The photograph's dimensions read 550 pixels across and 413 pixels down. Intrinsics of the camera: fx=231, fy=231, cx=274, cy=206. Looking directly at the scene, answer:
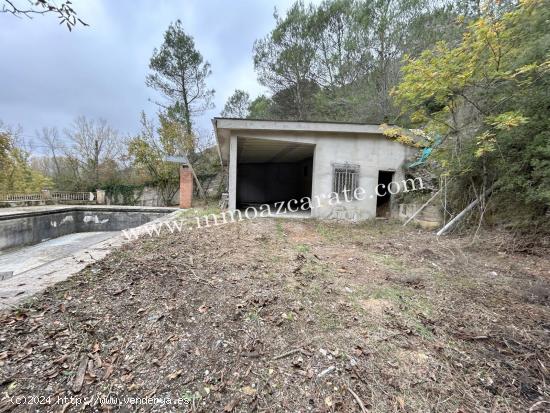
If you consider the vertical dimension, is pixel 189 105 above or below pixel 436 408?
above

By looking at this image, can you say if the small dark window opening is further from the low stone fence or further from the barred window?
the low stone fence

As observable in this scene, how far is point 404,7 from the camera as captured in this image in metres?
9.44

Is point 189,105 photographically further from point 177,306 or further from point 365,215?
point 177,306

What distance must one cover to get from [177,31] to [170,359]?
60.4 feet

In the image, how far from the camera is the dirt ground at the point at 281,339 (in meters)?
1.37

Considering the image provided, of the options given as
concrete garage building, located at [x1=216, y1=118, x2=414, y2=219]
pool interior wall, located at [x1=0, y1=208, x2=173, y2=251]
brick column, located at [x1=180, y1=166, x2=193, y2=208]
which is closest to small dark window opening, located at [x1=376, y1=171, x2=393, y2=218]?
concrete garage building, located at [x1=216, y1=118, x2=414, y2=219]

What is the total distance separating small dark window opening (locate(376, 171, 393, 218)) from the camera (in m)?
8.03

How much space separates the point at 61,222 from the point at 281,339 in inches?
466

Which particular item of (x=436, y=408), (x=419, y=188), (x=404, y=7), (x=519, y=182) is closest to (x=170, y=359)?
(x=436, y=408)

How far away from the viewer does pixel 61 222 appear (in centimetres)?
961

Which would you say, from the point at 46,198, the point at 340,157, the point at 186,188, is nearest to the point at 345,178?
the point at 340,157

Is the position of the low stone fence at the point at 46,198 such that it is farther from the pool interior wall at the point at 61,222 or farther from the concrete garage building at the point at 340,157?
the concrete garage building at the point at 340,157

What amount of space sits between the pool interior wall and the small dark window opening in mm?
9324

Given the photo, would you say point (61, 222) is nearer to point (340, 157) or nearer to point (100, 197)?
point (100, 197)
